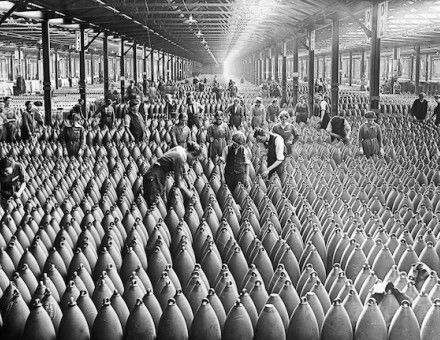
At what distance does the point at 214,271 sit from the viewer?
4941mm

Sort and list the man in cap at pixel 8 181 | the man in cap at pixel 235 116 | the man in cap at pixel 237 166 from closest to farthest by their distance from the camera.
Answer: the man in cap at pixel 8 181
the man in cap at pixel 237 166
the man in cap at pixel 235 116

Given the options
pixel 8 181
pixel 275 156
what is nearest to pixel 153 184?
pixel 8 181

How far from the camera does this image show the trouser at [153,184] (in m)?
7.45

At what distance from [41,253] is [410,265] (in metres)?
2.88

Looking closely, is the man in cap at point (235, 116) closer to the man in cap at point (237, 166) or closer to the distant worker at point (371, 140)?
the distant worker at point (371, 140)

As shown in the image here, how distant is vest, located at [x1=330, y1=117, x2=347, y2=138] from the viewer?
12.0 meters

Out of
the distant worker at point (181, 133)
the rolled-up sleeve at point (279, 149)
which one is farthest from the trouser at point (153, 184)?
the distant worker at point (181, 133)

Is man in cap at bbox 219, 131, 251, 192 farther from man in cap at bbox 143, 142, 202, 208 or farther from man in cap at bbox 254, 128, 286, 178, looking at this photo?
man in cap at bbox 143, 142, 202, 208

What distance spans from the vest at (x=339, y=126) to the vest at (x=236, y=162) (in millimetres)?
3915

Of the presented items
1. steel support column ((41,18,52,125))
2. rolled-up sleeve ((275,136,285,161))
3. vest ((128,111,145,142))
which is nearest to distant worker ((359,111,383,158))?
rolled-up sleeve ((275,136,285,161))

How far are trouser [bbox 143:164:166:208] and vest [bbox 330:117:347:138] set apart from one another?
5288 mm

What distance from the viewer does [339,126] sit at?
12.1 meters

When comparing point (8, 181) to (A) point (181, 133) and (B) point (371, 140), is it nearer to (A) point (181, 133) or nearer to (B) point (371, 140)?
(A) point (181, 133)

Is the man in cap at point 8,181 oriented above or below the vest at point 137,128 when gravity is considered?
below
